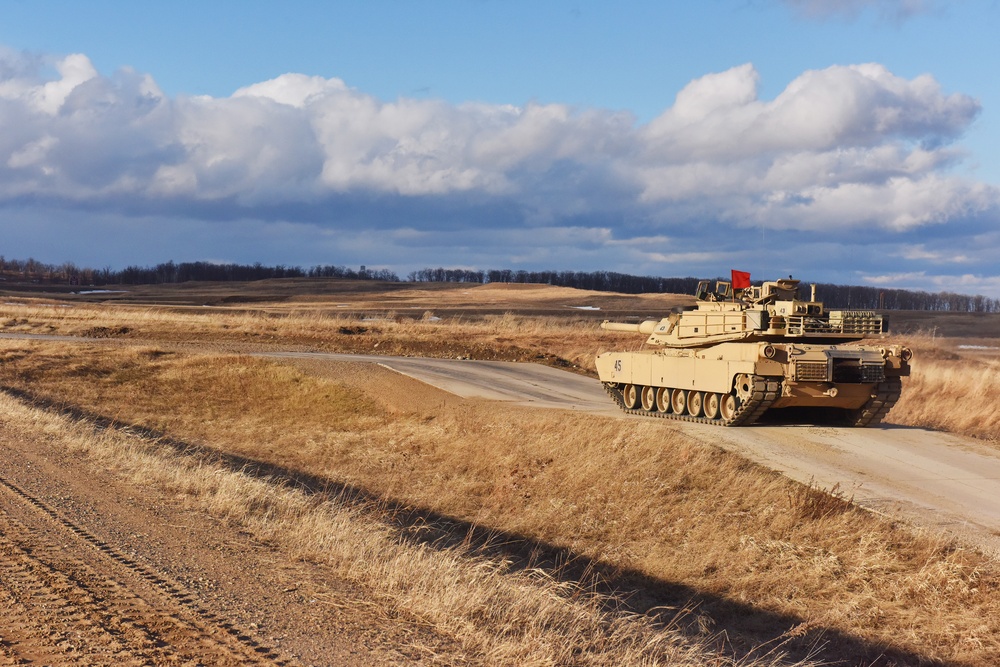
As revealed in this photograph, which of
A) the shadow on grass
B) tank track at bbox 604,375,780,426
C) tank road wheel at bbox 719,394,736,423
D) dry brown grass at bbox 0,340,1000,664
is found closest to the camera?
the shadow on grass

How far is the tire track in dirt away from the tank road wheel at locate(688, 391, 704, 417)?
44.1 ft

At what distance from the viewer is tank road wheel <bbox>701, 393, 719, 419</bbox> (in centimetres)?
1895

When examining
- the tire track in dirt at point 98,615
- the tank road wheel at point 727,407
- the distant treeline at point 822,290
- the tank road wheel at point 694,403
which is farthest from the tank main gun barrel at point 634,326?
the distant treeline at point 822,290

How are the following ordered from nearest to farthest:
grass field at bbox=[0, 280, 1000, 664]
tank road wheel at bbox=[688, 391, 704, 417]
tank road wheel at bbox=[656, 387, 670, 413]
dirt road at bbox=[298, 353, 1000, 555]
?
grass field at bbox=[0, 280, 1000, 664] < dirt road at bbox=[298, 353, 1000, 555] < tank road wheel at bbox=[688, 391, 704, 417] < tank road wheel at bbox=[656, 387, 670, 413]

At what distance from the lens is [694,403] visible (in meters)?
19.8

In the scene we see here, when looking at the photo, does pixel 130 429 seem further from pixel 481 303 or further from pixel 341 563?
pixel 481 303

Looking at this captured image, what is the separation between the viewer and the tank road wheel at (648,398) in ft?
69.7

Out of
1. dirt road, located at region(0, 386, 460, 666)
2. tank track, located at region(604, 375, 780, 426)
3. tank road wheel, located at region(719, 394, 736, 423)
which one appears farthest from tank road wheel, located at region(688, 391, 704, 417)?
dirt road, located at region(0, 386, 460, 666)

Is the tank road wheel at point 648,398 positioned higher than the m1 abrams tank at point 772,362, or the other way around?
the m1 abrams tank at point 772,362

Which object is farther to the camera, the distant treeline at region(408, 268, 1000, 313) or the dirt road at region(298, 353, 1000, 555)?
the distant treeline at region(408, 268, 1000, 313)

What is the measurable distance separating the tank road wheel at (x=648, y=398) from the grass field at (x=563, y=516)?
2.69 m

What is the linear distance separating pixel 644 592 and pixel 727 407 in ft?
25.9

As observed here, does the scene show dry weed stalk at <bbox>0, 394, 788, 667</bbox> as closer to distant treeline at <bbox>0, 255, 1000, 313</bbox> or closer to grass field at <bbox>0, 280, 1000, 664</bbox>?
grass field at <bbox>0, 280, 1000, 664</bbox>

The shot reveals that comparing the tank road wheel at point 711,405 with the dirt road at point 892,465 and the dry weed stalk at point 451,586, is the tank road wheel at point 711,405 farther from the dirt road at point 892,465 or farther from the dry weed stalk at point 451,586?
the dry weed stalk at point 451,586
